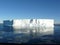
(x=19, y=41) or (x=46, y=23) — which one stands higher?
(x=46, y=23)

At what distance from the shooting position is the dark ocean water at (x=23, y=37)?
2852 mm

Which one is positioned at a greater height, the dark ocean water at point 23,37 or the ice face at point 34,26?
the ice face at point 34,26

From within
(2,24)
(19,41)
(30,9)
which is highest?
(30,9)

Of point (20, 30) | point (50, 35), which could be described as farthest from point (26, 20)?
point (50, 35)

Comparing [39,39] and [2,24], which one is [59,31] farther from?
[2,24]

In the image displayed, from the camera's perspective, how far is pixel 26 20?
2.91 m

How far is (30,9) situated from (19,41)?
43cm

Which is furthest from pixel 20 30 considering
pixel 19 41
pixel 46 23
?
pixel 46 23

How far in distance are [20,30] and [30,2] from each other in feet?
1.24

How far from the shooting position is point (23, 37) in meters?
2.90

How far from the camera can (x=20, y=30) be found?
2.92 m

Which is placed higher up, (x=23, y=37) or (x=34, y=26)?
(x=34, y=26)

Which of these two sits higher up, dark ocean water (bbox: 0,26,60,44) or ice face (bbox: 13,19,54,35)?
ice face (bbox: 13,19,54,35)

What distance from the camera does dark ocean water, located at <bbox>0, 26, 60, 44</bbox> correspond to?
9.36 feet
